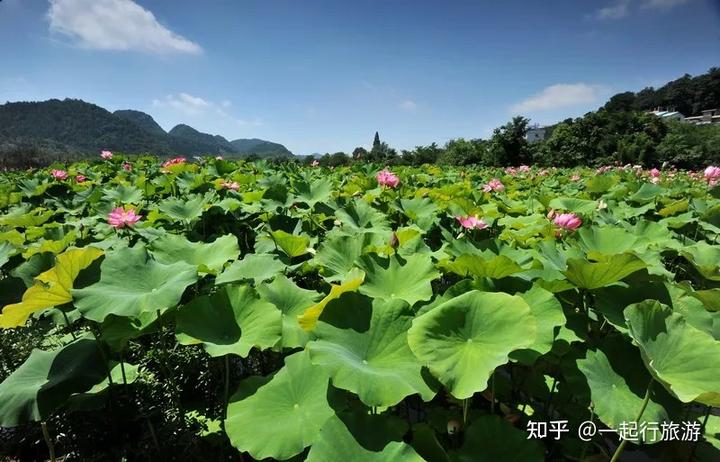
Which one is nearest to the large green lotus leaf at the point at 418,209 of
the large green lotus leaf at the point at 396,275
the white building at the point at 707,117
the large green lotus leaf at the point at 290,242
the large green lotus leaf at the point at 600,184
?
the large green lotus leaf at the point at 290,242

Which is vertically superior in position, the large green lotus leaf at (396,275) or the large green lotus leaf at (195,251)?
the large green lotus leaf at (195,251)

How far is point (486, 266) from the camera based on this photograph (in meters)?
1.33

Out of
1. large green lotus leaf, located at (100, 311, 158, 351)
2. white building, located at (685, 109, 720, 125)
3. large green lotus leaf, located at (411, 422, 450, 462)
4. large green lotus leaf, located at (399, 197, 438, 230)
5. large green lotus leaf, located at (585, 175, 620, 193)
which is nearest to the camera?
large green lotus leaf, located at (411, 422, 450, 462)

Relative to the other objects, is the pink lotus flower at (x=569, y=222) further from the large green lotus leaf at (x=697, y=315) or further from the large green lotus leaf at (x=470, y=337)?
the large green lotus leaf at (x=470, y=337)

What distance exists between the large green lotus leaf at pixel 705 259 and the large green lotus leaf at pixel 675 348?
0.63m

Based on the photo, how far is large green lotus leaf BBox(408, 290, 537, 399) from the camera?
96 cm

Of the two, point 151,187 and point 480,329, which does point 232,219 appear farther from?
point 480,329

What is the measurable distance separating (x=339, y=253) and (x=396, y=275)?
0.37 meters

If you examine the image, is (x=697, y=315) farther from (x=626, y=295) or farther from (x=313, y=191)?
(x=313, y=191)

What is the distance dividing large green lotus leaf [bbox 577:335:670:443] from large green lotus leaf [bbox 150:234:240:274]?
1265mm

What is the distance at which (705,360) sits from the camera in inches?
40.3

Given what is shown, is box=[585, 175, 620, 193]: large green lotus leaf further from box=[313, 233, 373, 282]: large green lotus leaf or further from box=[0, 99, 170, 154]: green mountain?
box=[0, 99, 170, 154]: green mountain

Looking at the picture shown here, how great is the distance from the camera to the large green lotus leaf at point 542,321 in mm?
1105

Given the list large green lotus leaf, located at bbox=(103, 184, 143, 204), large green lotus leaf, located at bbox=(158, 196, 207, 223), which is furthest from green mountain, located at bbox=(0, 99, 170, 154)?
large green lotus leaf, located at bbox=(158, 196, 207, 223)
